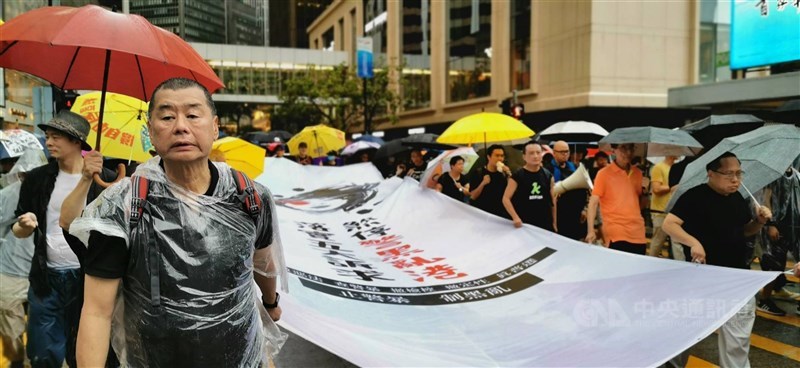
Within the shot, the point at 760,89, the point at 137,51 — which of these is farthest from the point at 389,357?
the point at 760,89

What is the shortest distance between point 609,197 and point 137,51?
4.94 m

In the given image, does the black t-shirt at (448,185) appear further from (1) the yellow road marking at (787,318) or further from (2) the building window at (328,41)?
(2) the building window at (328,41)

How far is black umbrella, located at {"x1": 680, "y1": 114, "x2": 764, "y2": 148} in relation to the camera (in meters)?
8.58

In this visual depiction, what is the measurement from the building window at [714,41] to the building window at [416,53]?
67.5ft

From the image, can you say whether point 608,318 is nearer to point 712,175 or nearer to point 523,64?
point 712,175

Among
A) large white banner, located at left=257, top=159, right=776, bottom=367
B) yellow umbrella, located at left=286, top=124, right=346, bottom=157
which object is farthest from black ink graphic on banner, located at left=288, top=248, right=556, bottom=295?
yellow umbrella, located at left=286, top=124, right=346, bottom=157

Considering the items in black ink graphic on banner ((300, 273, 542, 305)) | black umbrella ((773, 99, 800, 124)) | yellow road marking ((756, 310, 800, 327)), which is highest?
black umbrella ((773, 99, 800, 124))

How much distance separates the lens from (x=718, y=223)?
16.0 feet

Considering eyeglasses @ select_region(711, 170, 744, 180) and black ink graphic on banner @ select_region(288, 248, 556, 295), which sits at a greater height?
eyeglasses @ select_region(711, 170, 744, 180)

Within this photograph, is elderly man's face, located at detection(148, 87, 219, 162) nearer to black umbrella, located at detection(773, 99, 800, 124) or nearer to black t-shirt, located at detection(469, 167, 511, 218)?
black t-shirt, located at detection(469, 167, 511, 218)

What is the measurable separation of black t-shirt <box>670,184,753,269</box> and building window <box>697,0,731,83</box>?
83.0ft

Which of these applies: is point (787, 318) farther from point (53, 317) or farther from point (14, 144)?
point (14, 144)

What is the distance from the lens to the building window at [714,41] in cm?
2716

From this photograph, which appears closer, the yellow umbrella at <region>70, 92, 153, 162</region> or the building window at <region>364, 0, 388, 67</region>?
the yellow umbrella at <region>70, 92, 153, 162</region>
